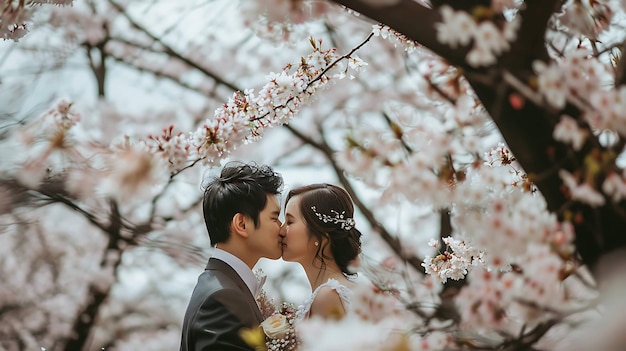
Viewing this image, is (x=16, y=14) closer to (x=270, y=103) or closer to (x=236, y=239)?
(x=270, y=103)

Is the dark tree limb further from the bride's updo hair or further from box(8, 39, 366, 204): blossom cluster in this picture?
the bride's updo hair

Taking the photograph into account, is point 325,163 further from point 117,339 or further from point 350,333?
point 350,333

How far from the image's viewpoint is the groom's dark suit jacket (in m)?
1.74

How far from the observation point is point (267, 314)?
2.27 metres

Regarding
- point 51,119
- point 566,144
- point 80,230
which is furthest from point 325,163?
point 566,144

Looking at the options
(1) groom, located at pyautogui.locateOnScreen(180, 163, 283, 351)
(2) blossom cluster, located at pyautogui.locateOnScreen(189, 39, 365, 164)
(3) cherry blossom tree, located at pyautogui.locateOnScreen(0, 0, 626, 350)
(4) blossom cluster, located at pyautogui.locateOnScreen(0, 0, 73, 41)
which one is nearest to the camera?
(3) cherry blossom tree, located at pyautogui.locateOnScreen(0, 0, 626, 350)

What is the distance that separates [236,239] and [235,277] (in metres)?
0.11

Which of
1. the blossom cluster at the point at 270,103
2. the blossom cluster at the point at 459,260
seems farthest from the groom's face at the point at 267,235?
the blossom cluster at the point at 459,260

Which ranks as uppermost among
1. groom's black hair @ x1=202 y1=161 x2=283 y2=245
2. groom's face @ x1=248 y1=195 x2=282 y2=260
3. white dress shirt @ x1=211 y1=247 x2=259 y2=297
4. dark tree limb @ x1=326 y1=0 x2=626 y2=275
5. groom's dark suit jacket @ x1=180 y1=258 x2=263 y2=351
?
groom's black hair @ x1=202 y1=161 x2=283 y2=245

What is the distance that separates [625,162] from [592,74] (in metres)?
0.31

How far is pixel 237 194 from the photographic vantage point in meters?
2.02

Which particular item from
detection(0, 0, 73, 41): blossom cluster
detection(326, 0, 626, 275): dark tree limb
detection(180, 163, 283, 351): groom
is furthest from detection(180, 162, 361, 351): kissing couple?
detection(326, 0, 626, 275): dark tree limb

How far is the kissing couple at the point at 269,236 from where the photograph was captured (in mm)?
1946

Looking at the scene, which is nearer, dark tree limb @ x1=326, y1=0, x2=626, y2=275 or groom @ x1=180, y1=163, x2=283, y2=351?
dark tree limb @ x1=326, y1=0, x2=626, y2=275
